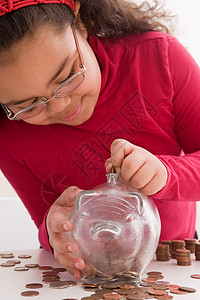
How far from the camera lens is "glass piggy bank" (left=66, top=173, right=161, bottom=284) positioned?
2.03 ft

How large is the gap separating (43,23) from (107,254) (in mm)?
375

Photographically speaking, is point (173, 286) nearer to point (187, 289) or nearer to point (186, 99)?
point (187, 289)

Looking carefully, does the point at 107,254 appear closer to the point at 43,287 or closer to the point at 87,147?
the point at 43,287

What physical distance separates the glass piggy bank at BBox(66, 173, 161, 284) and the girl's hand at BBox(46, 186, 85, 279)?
1 centimetres

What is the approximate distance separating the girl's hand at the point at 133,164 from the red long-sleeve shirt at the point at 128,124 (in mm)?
248

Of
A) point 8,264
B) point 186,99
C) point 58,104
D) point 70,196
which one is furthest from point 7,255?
point 186,99

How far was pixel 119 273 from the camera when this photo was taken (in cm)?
64

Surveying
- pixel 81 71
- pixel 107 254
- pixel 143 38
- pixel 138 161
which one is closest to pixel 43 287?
pixel 107 254

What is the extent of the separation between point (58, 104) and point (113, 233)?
280mm

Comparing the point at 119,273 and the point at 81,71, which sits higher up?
the point at 81,71

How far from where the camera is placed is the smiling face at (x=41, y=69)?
720mm

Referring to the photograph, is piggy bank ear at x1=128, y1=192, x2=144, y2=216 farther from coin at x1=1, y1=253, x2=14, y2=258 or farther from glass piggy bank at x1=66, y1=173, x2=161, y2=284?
coin at x1=1, y1=253, x2=14, y2=258

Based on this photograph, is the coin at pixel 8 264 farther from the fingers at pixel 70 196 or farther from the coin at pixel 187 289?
the coin at pixel 187 289

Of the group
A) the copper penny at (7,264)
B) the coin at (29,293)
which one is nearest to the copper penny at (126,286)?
the coin at (29,293)
